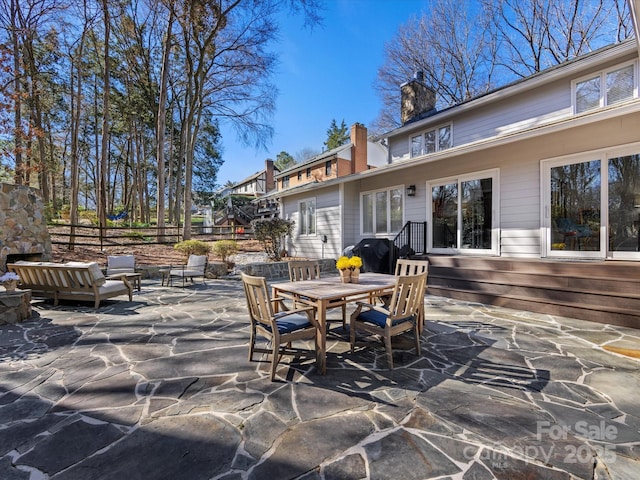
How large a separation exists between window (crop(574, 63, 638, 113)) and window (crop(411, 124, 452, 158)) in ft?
10.6

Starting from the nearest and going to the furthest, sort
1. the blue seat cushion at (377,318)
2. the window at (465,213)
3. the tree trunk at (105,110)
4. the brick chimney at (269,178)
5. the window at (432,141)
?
the blue seat cushion at (377,318) < the window at (465,213) < the window at (432,141) < the tree trunk at (105,110) < the brick chimney at (269,178)

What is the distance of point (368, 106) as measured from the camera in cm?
1952

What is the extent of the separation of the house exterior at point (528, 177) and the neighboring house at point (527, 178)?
22 mm

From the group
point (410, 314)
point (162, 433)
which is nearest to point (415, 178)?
point (410, 314)

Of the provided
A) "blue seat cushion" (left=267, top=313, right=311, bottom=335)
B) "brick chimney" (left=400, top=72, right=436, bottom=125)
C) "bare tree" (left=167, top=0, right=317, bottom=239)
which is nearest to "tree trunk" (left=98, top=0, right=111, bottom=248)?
"bare tree" (left=167, top=0, right=317, bottom=239)

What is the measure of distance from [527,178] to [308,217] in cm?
748

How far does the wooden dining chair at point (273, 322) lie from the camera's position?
276 cm

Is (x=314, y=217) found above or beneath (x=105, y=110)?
beneath

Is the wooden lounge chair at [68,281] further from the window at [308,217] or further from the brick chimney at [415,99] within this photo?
the brick chimney at [415,99]

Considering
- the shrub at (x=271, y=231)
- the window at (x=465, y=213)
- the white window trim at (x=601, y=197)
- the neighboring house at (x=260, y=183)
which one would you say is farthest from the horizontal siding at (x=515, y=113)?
the neighboring house at (x=260, y=183)

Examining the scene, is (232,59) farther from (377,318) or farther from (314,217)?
(377,318)

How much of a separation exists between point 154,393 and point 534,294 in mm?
6106

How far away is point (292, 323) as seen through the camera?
3.05 metres

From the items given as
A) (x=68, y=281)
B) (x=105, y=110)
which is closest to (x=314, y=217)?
(x=68, y=281)
